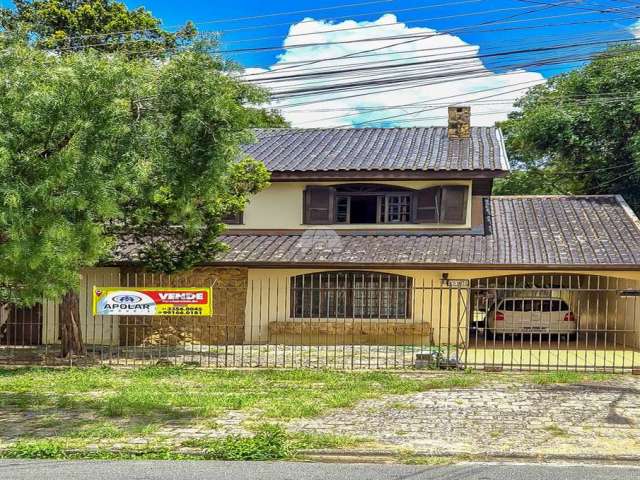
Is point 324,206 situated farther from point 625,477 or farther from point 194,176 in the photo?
point 625,477

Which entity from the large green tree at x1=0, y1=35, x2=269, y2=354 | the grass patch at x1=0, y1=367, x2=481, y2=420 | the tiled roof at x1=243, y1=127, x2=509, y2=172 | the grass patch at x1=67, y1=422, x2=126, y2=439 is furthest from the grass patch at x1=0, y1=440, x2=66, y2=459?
the tiled roof at x1=243, y1=127, x2=509, y2=172

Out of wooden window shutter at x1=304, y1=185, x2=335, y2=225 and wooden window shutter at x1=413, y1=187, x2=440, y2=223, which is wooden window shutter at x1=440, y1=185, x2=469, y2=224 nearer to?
wooden window shutter at x1=413, y1=187, x2=440, y2=223

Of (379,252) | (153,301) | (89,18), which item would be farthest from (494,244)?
(89,18)

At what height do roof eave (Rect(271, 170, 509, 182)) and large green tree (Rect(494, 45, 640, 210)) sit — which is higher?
large green tree (Rect(494, 45, 640, 210))

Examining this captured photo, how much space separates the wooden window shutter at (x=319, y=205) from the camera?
1908 cm

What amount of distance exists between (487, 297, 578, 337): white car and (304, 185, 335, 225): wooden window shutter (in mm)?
5403

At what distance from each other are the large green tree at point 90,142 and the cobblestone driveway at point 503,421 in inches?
140

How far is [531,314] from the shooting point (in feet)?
59.1

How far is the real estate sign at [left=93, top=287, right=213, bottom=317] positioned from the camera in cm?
1302

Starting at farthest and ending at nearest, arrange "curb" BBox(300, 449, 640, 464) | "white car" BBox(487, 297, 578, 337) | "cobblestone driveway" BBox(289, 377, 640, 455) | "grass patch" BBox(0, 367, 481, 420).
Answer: "white car" BBox(487, 297, 578, 337) < "grass patch" BBox(0, 367, 481, 420) < "cobblestone driveway" BBox(289, 377, 640, 455) < "curb" BBox(300, 449, 640, 464)

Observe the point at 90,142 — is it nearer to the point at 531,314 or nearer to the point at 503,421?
the point at 503,421

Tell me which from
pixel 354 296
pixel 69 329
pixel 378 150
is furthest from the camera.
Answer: pixel 378 150

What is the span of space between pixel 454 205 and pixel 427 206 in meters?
0.76

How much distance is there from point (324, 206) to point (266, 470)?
512 inches
